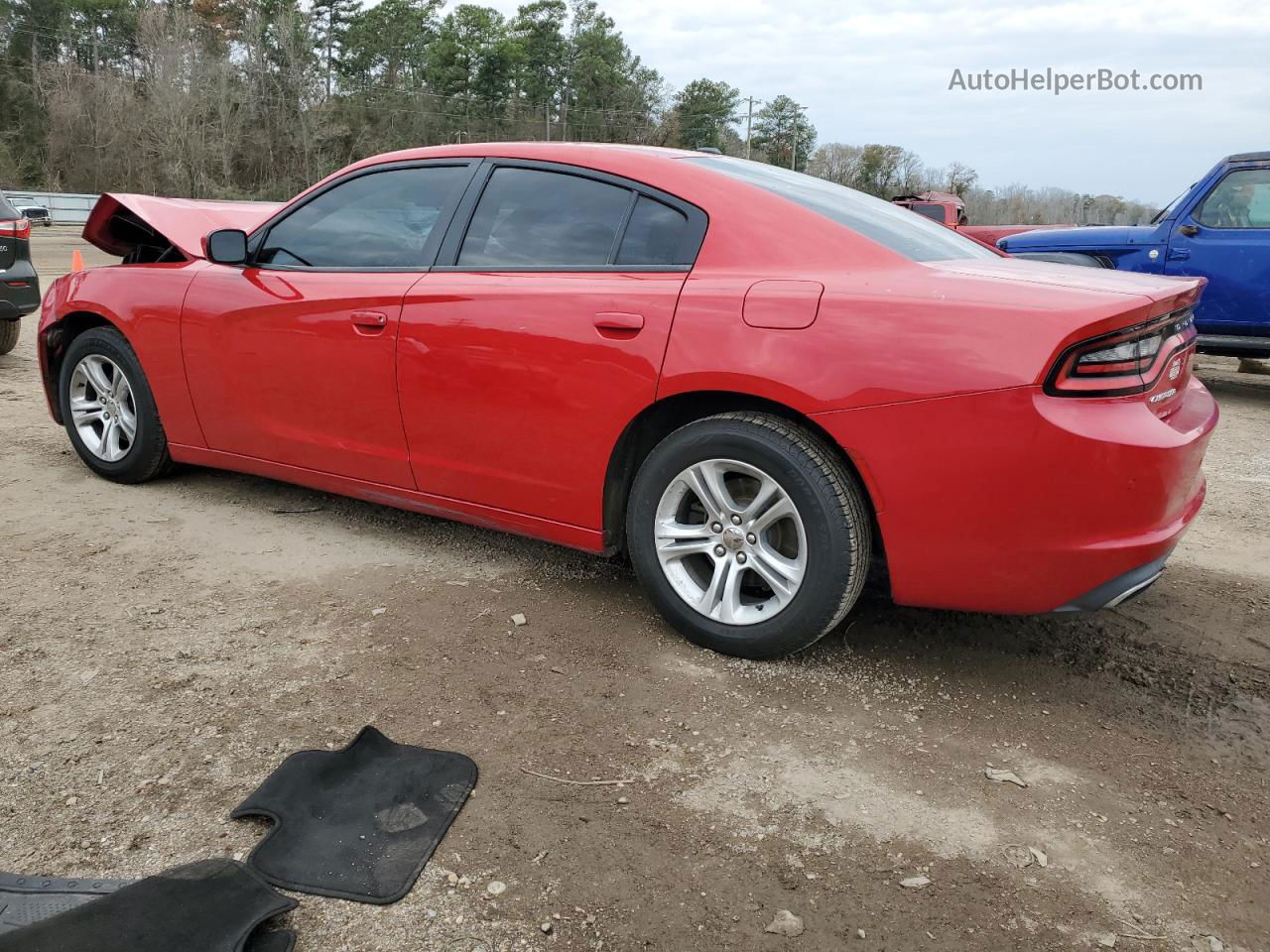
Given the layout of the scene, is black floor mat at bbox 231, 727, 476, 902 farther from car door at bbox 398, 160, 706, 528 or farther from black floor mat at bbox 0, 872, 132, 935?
car door at bbox 398, 160, 706, 528

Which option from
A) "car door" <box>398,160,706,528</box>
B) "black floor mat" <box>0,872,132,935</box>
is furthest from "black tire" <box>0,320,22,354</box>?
"black floor mat" <box>0,872,132,935</box>

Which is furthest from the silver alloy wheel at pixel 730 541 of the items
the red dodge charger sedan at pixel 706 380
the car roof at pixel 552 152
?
the car roof at pixel 552 152

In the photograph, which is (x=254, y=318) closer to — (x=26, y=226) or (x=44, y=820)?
(x=44, y=820)

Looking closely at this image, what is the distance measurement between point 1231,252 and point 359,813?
8.95 meters

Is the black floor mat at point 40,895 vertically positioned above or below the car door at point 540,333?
below

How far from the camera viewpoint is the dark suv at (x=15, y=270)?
7.84m

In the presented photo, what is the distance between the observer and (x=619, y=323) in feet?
10.3

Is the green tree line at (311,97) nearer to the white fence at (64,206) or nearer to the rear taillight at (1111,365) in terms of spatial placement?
the white fence at (64,206)

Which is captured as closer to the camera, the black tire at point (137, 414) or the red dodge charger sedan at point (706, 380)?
the red dodge charger sedan at point (706, 380)

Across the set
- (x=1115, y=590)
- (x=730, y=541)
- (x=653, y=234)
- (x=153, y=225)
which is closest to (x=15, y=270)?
(x=153, y=225)

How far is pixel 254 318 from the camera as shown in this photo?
4.04 m

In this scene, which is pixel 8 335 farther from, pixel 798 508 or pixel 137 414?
pixel 798 508

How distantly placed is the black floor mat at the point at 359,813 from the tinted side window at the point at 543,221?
5.54 feet

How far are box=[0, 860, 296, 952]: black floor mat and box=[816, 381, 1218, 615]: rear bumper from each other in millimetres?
1813
